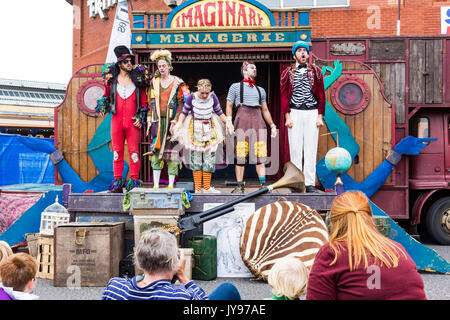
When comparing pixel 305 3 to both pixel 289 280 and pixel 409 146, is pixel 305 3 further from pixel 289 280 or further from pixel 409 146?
pixel 289 280

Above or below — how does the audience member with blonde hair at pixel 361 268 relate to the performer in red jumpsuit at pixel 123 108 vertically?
below

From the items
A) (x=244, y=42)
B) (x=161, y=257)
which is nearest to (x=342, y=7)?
(x=244, y=42)

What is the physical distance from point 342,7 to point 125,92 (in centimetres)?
889

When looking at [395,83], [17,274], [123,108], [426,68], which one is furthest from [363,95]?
[17,274]

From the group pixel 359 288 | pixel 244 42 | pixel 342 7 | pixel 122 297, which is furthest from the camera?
pixel 342 7

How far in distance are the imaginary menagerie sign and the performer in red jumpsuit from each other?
1.29 metres

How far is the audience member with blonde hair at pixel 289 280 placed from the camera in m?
2.78

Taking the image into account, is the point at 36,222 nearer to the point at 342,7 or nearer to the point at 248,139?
the point at 248,139

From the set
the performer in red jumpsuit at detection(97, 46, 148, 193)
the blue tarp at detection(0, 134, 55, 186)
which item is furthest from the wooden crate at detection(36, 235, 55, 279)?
the blue tarp at detection(0, 134, 55, 186)

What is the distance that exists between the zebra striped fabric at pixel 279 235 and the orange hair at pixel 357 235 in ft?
9.66

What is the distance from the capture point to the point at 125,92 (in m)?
6.84

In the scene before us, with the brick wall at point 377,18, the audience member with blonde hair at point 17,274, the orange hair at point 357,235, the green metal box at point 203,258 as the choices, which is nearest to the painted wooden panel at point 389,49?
the brick wall at point 377,18

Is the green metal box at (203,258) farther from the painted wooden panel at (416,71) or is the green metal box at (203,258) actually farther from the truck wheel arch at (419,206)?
the painted wooden panel at (416,71)

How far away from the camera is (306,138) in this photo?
6988 millimetres
